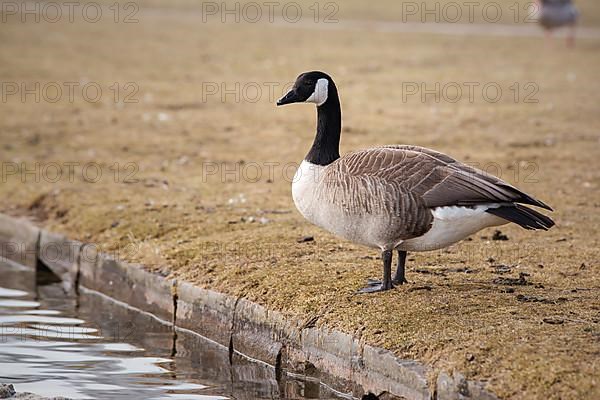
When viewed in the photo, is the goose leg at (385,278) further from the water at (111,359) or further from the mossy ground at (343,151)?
the water at (111,359)

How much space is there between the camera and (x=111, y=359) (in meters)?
7.90

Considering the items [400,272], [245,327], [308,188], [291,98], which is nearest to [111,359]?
[245,327]

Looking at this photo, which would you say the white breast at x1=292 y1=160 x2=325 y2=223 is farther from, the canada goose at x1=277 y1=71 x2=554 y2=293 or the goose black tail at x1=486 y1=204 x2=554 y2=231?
the goose black tail at x1=486 y1=204 x2=554 y2=231

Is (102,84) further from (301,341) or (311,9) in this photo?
(311,9)

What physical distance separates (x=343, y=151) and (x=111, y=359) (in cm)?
673

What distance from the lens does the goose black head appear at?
802cm

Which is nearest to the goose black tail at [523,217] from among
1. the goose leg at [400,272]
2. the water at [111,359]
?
the goose leg at [400,272]

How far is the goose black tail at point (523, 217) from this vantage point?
22.7 feet

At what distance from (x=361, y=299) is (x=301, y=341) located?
529mm

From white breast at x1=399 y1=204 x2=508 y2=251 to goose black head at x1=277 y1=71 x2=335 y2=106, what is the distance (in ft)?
4.65

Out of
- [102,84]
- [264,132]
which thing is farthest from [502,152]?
[102,84]

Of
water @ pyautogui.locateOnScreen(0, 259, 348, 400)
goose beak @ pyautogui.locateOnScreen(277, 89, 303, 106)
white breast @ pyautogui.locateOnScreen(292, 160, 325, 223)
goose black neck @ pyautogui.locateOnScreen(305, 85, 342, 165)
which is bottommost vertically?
water @ pyautogui.locateOnScreen(0, 259, 348, 400)

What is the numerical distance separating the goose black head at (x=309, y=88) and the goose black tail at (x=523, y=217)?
1749mm

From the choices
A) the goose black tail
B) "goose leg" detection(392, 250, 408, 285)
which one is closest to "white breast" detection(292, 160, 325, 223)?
"goose leg" detection(392, 250, 408, 285)
